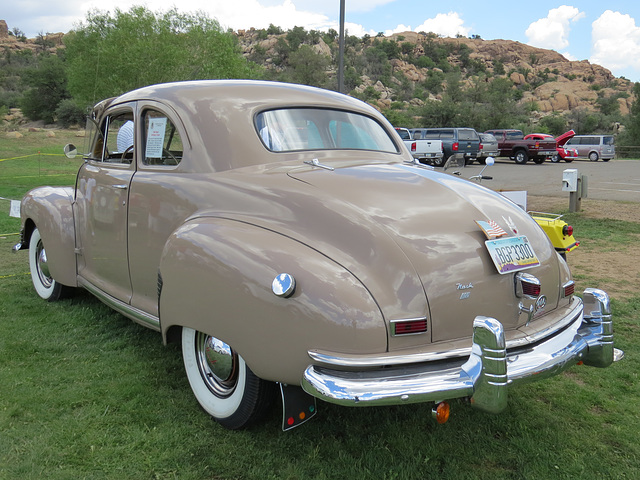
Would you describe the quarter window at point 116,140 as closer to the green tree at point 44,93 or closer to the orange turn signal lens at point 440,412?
the orange turn signal lens at point 440,412

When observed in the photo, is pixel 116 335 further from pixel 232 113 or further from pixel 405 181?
pixel 405 181

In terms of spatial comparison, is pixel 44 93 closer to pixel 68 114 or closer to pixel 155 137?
pixel 68 114

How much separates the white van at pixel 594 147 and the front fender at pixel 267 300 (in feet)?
98.7

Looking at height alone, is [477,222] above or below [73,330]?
above

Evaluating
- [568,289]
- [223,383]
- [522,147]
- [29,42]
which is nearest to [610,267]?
[568,289]

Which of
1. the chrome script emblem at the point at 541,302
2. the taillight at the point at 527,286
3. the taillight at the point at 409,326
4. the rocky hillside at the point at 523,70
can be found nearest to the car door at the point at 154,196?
the taillight at the point at 409,326

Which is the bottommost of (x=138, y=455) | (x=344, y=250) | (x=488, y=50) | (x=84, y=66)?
(x=138, y=455)

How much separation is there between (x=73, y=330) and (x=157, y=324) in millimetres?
1436

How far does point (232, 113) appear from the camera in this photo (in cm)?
319

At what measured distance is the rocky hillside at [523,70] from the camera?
260ft

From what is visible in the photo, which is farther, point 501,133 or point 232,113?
point 501,133

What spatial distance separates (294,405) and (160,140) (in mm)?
1915

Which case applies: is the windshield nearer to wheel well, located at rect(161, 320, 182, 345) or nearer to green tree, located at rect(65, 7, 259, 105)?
wheel well, located at rect(161, 320, 182, 345)

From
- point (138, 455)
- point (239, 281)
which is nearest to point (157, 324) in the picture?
point (138, 455)
